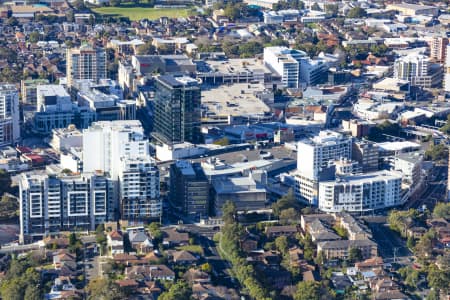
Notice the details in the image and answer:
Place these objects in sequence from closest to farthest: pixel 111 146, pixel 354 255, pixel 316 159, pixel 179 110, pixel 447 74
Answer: pixel 354 255
pixel 111 146
pixel 316 159
pixel 179 110
pixel 447 74

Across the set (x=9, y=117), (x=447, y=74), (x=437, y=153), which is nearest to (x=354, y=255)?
(x=437, y=153)

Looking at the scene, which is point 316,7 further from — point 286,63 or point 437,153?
point 437,153

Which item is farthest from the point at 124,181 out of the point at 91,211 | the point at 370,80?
the point at 370,80

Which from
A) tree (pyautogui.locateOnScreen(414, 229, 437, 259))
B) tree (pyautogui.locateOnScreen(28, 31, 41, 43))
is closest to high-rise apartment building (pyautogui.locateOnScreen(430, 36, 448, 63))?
tree (pyautogui.locateOnScreen(28, 31, 41, 43))

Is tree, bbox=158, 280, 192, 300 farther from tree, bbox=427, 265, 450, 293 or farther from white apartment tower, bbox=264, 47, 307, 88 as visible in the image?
white apartment tower, bbox=264, 47, 307, 88

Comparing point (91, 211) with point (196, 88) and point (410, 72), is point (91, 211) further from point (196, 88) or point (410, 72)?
point (410, 72)

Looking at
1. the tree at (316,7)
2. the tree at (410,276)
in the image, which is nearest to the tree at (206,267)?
the tree at (410,276)
